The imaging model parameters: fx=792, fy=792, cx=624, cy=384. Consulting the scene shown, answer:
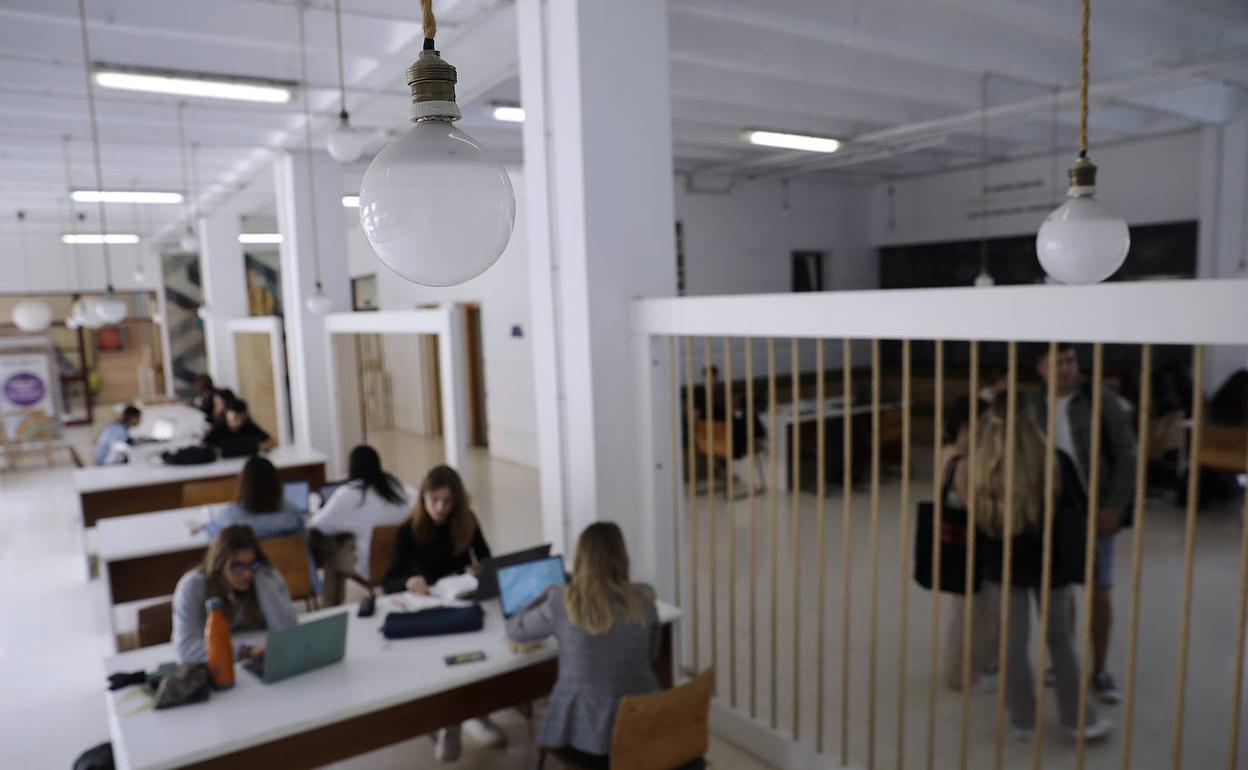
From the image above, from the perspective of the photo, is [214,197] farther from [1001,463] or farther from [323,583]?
[1001,463]

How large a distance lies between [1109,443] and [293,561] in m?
4.24

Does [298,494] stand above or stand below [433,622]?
above

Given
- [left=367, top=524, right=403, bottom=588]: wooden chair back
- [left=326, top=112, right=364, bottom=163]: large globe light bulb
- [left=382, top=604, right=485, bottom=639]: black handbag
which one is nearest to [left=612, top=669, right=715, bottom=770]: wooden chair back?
[left=382, top=604, right=485, bottom=639]: black handbag

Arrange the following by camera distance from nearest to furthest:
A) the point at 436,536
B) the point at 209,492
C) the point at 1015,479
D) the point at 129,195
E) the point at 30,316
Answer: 1. the point at 1015,479
2. the point at 436,536
3. the point at 209,492
4. the point at 129,195
5. the point at 30,316

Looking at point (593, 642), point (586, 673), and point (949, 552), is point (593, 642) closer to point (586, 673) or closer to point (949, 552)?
point (586, 673)

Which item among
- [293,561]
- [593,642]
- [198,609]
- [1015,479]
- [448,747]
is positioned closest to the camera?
[593,642]

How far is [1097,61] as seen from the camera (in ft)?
21.4

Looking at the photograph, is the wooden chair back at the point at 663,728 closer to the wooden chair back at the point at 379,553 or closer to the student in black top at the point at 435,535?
the student in black top at the point at 435,535

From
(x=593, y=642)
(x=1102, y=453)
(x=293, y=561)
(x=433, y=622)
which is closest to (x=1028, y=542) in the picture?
(x=1102, y=453)

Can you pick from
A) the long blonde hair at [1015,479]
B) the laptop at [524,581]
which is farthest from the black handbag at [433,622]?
the long blonde hair at [1015,479]

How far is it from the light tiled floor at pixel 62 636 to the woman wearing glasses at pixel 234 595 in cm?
90

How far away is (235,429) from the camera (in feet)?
23.8

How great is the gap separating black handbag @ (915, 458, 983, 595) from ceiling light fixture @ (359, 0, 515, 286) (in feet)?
10.5

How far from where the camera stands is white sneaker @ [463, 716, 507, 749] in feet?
12.5
